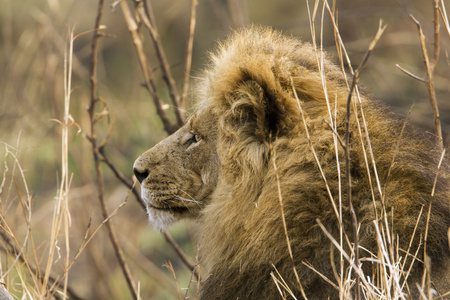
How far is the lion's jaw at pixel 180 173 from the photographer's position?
283 cm

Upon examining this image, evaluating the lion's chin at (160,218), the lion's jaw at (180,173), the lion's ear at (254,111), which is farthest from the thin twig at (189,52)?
the lion's ear at (254,111)

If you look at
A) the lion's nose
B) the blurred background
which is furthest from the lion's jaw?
the blurred background

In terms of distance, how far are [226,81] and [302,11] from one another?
32.0 feet

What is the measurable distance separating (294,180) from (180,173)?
0.71 meters

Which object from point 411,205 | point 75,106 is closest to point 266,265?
point 411,205

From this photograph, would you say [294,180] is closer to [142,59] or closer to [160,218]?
[160,218]

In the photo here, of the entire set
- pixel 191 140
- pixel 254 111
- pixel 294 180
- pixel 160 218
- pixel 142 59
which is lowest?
pixel 160 218

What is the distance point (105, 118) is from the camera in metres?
8.19

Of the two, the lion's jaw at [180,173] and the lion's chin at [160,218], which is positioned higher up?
the lion's jaw at [180,173]

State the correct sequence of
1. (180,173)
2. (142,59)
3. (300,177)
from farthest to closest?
(142,59) → (180,173) → (300,177)

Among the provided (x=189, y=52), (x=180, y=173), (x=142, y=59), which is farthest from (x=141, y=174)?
(x=189, y=52)

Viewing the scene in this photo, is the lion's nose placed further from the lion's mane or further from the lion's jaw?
the lion's mane

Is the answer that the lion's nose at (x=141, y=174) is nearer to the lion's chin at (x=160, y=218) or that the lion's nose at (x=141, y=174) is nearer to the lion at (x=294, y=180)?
the lion at (x=294, y=180)

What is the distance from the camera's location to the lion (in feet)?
7.38
